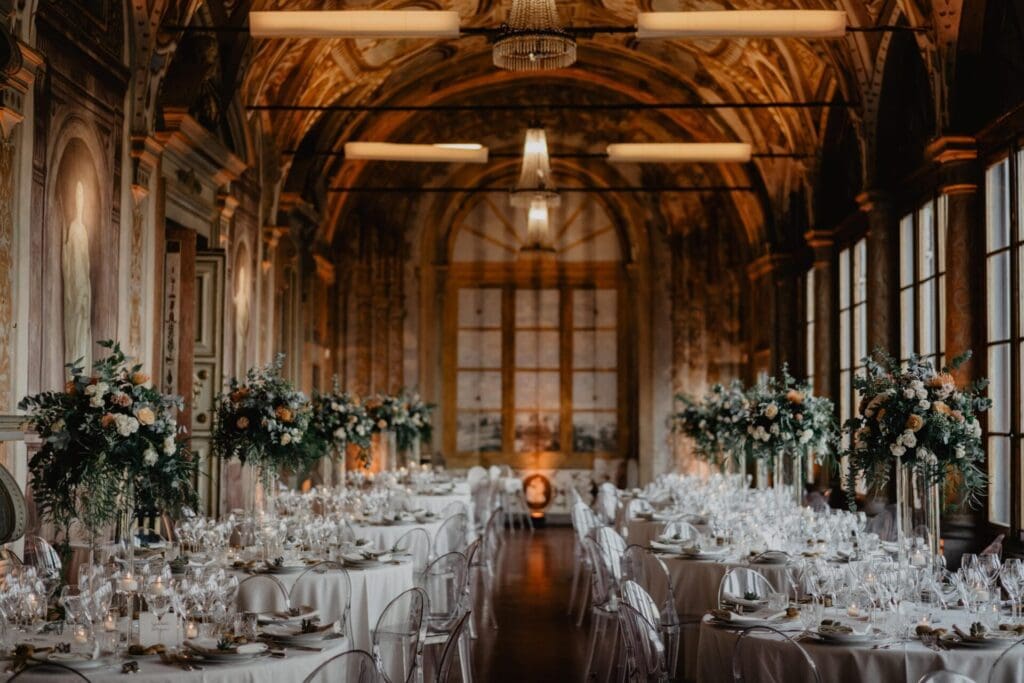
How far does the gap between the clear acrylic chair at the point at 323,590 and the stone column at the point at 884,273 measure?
7.02 meters

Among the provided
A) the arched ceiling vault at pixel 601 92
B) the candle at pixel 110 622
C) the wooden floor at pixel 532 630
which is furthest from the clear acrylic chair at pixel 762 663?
the arched ceiling vault at pixel 601 92

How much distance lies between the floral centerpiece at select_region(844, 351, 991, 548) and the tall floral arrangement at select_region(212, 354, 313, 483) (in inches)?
178

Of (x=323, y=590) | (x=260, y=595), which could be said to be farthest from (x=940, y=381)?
A: (x=260, y=595)

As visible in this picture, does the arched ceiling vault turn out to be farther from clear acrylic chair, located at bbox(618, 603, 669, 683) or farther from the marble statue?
clear acrylic chair, located at bbox(618, 603, 669, 683)

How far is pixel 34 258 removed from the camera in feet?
26.5

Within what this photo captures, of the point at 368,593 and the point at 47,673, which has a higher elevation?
the point at 47,673

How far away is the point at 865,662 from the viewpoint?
5262mm

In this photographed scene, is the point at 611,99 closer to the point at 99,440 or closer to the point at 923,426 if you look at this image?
the point at 923,426

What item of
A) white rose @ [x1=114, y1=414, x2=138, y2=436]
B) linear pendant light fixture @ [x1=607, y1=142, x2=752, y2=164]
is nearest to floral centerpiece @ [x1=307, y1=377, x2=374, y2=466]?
linear pendant light fixture @ [x1=607, y1=142, x2=752, y2=164]

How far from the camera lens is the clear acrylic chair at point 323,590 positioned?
739 cm

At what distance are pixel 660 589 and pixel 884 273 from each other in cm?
523

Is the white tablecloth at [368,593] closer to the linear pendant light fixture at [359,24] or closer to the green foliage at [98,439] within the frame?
the green foliage at [98,439]

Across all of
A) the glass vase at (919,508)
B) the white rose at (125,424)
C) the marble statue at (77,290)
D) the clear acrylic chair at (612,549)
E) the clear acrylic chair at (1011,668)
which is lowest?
the clear acrylic chair at (612,549)

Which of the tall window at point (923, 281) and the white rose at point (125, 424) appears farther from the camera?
the tall window at point (923, 281)
